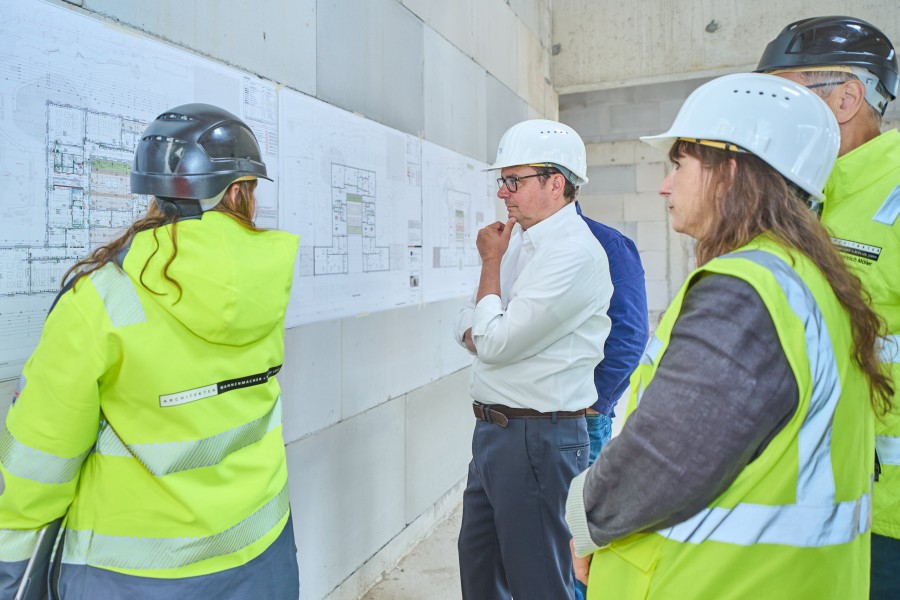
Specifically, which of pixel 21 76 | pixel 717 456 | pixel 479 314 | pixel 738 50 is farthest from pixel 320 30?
pixel 738 50

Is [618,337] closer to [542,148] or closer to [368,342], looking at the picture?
[542,148]

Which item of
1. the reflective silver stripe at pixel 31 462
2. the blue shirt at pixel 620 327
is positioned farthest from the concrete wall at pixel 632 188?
the reflective silver stripe at pixel 31 462

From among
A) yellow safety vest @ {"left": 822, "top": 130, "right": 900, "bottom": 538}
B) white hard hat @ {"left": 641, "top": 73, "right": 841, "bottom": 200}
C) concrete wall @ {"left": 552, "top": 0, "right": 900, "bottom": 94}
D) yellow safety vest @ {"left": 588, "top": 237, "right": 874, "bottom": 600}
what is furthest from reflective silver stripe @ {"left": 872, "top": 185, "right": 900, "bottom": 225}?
concrete wall @ {"left": 552, "top": 0, "right": 900, "bottom": 94}

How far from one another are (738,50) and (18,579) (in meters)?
5.54

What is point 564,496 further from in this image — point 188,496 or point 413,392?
point 413,392

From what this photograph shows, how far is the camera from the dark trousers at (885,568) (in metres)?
1.18

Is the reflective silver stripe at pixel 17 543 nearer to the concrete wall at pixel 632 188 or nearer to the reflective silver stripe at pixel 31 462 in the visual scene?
the reflective silver stripe at pixel 31 462

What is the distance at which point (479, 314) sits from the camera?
1715 mm

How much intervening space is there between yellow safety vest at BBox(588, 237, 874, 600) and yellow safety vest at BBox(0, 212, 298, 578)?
798 mm

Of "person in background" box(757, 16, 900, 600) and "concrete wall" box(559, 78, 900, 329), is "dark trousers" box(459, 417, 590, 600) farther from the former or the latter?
"concrete wall" box(559, 78, 900, 329)

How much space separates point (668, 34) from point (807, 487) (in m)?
5.10

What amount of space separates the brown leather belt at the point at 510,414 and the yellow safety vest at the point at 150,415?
81cm

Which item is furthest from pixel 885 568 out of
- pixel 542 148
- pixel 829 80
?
pixel 542 148

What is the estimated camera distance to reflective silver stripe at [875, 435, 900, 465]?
1.17 metres
